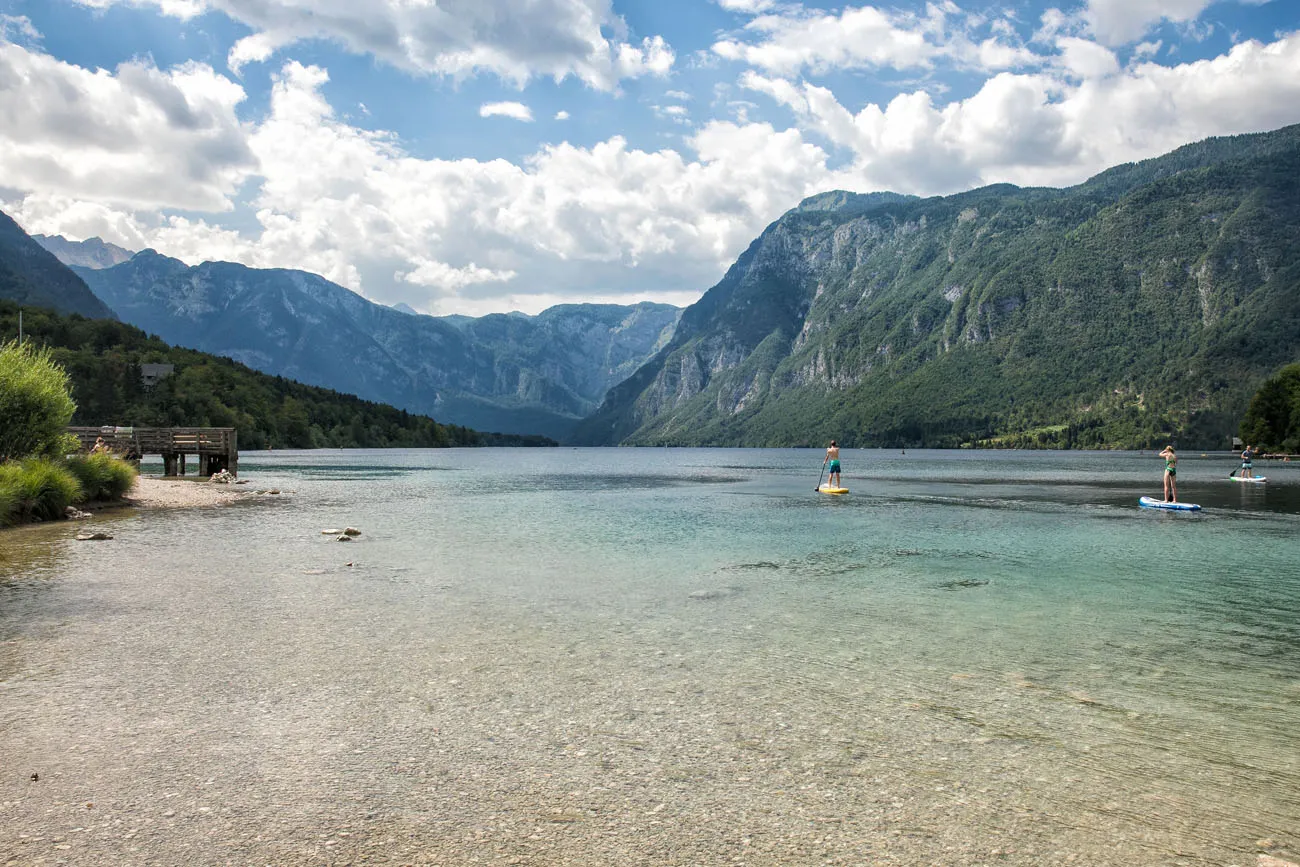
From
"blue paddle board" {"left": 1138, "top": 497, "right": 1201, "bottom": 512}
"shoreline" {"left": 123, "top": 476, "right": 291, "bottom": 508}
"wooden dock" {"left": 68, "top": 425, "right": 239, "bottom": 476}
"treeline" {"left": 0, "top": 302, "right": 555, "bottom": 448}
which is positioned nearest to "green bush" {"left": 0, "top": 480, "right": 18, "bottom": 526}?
"shoreline" {"left": 123, "top": 476, "right": 291, "bottom": 508}

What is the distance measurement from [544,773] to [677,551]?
21.2m

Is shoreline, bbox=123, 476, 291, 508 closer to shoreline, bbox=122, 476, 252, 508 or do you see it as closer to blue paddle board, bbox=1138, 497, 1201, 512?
shoreline, bbox=122, 476, 252, 508

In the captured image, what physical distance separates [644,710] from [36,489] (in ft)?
115

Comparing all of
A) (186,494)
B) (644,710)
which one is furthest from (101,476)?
(644,710)

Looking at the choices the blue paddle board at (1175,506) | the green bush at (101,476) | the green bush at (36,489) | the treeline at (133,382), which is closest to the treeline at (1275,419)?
the blue paddle board at (1175,506)

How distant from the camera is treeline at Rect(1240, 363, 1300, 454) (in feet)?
446

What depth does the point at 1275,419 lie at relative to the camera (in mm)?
137250

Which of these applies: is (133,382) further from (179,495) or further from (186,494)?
(179,495)

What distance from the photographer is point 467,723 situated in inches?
403

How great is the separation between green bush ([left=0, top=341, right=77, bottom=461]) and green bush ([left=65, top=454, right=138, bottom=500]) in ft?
6.30

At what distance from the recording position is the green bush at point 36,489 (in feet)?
109

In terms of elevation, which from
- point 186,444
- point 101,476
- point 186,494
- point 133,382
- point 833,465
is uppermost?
point 133,382

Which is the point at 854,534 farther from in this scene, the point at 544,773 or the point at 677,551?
the point at 544,773

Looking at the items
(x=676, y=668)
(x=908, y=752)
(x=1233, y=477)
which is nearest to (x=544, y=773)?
(x=908, y=752)
